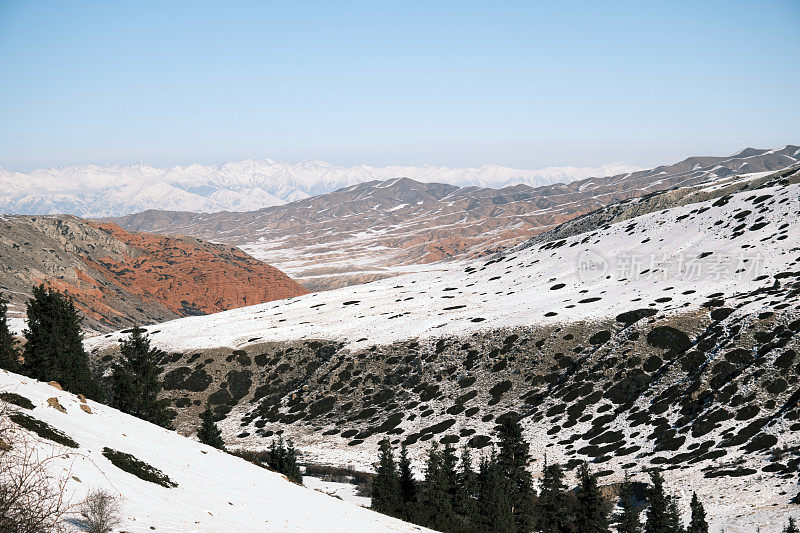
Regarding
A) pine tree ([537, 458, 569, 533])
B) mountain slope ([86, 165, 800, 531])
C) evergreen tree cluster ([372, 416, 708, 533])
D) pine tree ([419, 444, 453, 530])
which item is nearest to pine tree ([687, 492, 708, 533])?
evergreen tree cluster ([372, 416, 708, 533])

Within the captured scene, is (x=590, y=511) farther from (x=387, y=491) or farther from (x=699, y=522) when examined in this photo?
(x=387, y=491)

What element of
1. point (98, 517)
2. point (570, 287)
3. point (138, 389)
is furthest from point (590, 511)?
point (570, 287)

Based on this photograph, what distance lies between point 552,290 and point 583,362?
1358 inches

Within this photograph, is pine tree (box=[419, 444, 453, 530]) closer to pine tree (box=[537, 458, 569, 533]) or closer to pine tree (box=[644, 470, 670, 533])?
pine tree (box=[537, 458, 569, 533])

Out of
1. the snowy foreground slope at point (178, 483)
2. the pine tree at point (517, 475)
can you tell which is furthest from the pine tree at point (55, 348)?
the pine tree at point (517, 475)

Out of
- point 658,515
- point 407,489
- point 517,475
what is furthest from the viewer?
point 407,489

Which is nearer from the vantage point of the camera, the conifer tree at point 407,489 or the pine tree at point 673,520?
the pine tree at point 673,520

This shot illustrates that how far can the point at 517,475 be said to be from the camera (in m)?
41.5

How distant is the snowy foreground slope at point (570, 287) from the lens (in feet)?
264

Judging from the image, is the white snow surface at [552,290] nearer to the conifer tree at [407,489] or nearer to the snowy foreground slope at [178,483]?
the conifer tree at [407,489]

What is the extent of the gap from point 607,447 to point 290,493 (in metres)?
35.4

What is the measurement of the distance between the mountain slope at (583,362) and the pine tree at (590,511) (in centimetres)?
720

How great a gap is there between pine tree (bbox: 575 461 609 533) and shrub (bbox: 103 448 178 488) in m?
27.1

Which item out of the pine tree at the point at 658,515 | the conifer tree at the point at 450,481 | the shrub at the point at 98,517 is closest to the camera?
the shrub at the point at 98,517
